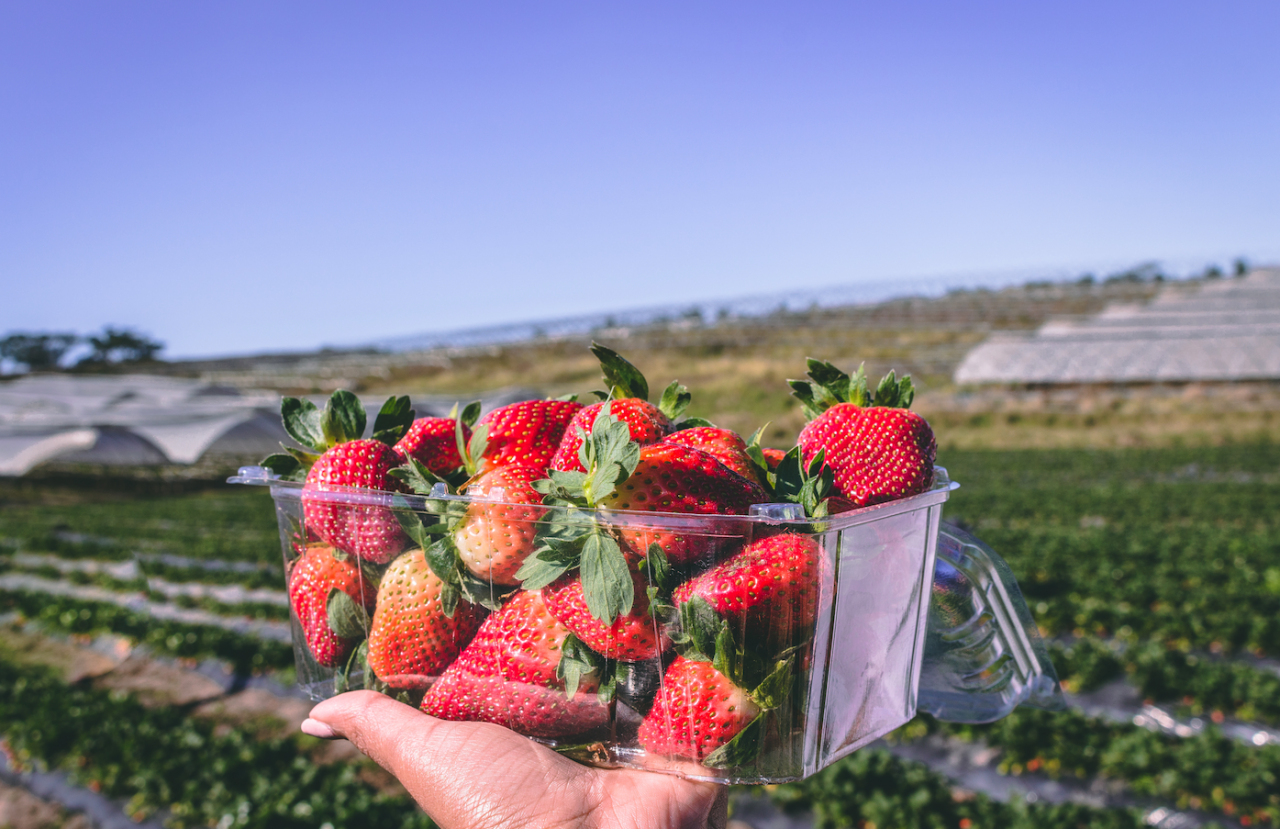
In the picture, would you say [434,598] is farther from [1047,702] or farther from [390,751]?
[1047,702]

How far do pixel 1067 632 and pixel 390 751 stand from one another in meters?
6.74

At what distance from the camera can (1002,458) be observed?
1972 cm

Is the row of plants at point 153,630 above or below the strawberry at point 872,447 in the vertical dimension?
below

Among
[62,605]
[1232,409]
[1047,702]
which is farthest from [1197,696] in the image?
[1232,409]

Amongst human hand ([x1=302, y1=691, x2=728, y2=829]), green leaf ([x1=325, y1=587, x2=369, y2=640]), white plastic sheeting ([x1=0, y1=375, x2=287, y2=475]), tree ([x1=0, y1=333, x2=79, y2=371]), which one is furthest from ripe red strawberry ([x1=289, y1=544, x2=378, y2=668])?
tree ([x1=0, y1=333, x2=79, y2=371])

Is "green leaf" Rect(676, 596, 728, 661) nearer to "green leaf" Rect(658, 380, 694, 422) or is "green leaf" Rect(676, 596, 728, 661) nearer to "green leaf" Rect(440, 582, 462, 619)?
"green leaf" Rect(440, 582, 462, 619)

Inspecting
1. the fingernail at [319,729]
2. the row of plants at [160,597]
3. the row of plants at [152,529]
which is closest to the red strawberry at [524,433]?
the fingernail at [319,729]

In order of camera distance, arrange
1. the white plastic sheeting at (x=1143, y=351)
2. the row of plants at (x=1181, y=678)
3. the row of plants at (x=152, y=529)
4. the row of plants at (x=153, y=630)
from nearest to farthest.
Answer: the row of plants at (x=1181, y=678) → the row of plants at (x=153, y=630) → the row of plants at (x=152, y=529) → the white plastic sheeting at (x=1143, y=351)

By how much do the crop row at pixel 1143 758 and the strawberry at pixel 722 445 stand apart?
4150mm

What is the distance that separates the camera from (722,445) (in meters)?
1.11

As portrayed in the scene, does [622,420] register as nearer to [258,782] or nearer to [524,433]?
[524,433]

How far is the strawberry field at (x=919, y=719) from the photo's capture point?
4070 mm

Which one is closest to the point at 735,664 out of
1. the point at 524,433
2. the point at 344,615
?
the point at 524,433

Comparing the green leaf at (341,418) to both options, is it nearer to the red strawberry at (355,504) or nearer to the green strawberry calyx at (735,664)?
the red strawberry at (355,504)
